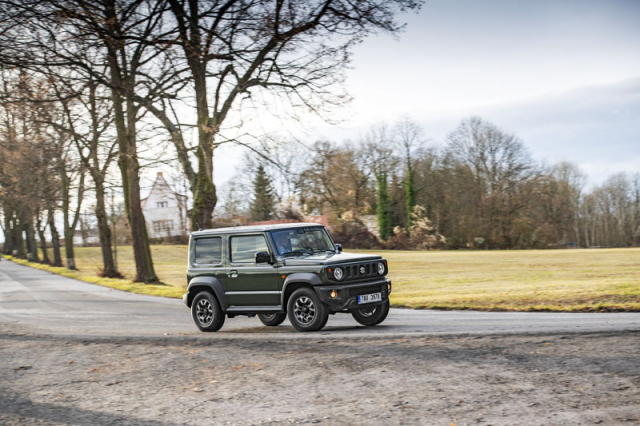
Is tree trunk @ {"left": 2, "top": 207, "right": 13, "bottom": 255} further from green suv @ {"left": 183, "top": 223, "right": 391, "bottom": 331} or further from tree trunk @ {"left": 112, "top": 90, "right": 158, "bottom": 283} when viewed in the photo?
green suv @ {"left": 183, "top": 223, "right": 391, "bottom": 331}

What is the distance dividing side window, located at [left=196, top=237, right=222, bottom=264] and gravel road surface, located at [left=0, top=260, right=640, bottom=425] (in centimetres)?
147

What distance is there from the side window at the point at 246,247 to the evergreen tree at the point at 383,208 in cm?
6905

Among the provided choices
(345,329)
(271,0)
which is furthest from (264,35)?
(345,329)

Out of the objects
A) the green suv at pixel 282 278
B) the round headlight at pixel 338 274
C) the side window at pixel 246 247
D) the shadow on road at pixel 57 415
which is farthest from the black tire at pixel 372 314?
the shadow on road at pixel 57 415

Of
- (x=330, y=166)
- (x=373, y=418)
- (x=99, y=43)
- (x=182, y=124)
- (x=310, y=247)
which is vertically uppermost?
(x=99, y=43)

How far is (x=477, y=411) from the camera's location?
602cm

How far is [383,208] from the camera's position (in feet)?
267

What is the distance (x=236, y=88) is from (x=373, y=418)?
56.9 feet

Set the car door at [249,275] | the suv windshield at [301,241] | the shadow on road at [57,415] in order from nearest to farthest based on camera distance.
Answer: the shadow on road at [57,415] → the car door at [249,275] → the suv windshield at [301,241]

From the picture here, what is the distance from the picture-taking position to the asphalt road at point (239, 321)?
10728 mm

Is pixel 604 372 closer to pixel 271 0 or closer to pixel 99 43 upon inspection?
pixel 271 0

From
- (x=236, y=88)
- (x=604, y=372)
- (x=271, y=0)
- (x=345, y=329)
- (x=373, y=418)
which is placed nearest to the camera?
(x=373, y=418)

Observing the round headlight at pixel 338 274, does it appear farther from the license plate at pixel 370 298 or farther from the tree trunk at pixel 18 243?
the tree trunk at pixel 18 243

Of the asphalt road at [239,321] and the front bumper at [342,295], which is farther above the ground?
the front bumper at [342,295]
